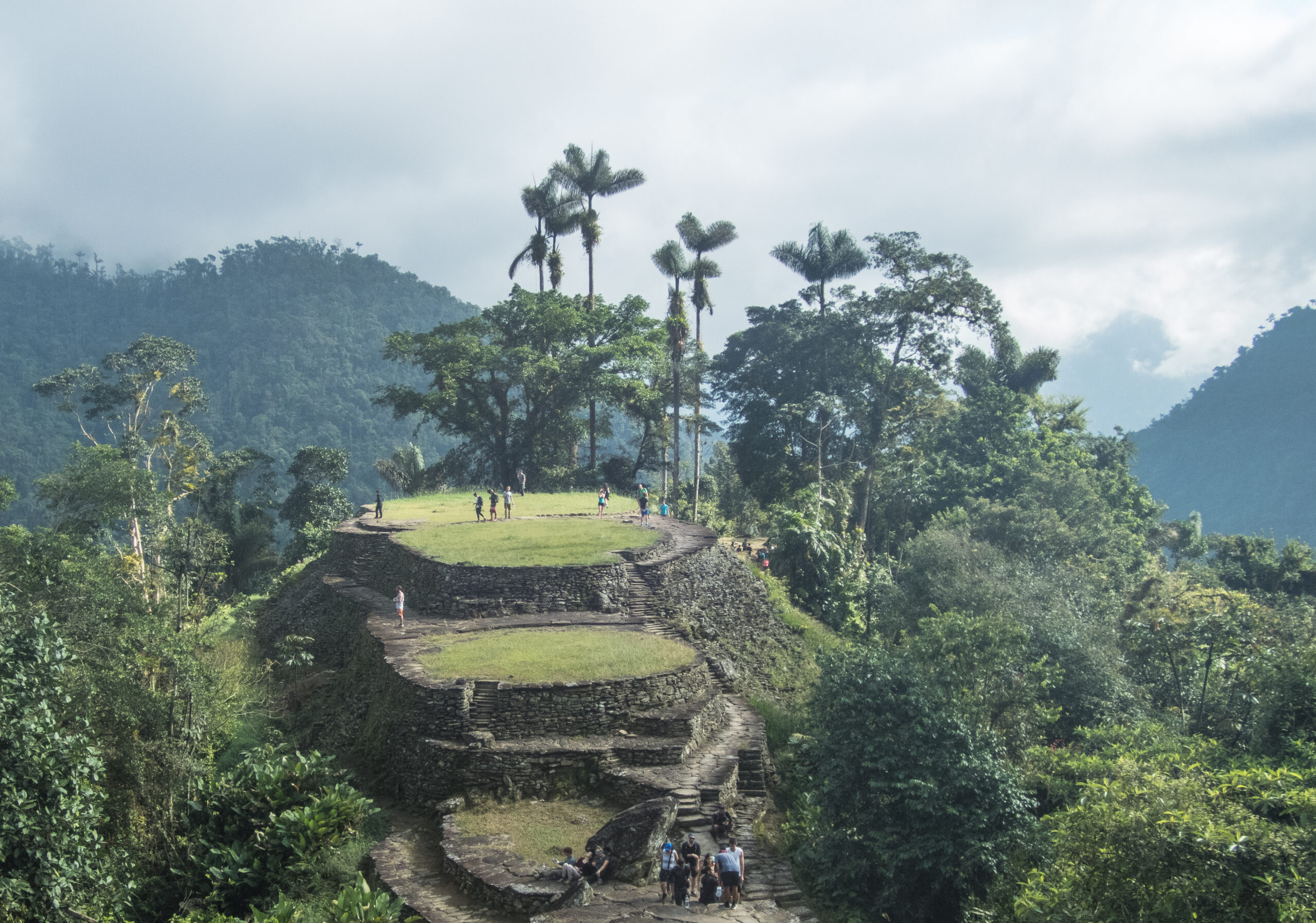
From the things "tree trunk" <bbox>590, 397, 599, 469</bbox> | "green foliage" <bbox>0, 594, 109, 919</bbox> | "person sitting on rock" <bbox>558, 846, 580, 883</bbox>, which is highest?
"tree trunk" <bbox>590, 397, 599, 469</bbox>

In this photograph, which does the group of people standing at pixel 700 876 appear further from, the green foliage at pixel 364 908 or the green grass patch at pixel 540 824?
the green foliage at pixel 364 908

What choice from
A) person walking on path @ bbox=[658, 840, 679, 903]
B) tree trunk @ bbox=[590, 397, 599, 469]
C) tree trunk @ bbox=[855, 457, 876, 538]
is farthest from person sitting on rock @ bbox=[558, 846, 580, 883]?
tree trunk @ bbox=[590, 397, 599, 469]

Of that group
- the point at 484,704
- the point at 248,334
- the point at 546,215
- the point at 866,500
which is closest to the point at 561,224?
the point at 546,215

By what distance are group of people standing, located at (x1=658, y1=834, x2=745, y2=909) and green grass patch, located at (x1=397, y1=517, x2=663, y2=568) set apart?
407 inches

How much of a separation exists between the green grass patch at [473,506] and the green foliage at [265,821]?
1334cm

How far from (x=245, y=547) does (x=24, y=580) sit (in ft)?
69.7

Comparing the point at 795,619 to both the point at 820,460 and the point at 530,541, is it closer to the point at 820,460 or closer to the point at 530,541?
the point at 530,541

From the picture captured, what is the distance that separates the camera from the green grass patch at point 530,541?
21891mm

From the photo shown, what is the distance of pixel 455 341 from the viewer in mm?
37875

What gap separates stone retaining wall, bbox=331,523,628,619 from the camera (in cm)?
2048

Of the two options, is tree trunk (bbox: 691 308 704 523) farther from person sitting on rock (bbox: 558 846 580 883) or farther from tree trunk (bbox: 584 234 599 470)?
person sitting on rock (bbox: 558 846 580 883)

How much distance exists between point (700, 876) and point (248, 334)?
295ft

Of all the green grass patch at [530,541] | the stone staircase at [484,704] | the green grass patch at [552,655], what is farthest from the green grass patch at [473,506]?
the stone staircase at [484,704]

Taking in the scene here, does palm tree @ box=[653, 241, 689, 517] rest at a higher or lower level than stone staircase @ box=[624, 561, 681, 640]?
higher
